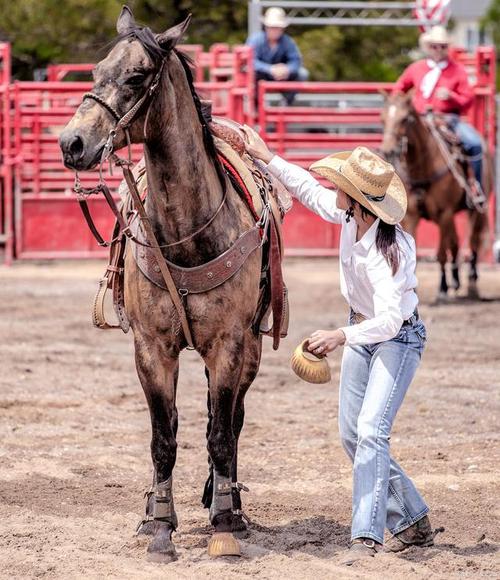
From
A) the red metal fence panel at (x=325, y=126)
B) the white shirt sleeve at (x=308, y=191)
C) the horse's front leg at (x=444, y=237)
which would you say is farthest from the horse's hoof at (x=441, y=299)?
the white shirt sleeve at (x=308, y=191)

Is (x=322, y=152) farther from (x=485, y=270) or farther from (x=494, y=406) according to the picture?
(x=494, y=406)

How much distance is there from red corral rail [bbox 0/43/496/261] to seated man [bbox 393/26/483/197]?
85.1 inches

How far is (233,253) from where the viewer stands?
5.18 m

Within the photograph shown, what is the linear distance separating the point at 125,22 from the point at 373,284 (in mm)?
1452

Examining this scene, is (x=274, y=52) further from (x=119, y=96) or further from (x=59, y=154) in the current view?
(x=119, y=96)

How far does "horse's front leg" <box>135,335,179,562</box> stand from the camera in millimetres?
5154

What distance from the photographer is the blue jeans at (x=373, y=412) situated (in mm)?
4941

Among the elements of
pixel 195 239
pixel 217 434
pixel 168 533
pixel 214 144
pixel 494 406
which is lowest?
pixel 494 406

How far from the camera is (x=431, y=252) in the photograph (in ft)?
55.0

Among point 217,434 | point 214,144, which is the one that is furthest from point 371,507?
point 214,144

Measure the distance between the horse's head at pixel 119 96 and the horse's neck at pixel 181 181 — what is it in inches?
5.5

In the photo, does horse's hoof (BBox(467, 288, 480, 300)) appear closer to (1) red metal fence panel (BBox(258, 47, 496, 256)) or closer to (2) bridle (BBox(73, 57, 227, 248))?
(1) red metal fence panel (BBox(258, 47, 496, 256))

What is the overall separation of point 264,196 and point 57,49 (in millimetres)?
20459

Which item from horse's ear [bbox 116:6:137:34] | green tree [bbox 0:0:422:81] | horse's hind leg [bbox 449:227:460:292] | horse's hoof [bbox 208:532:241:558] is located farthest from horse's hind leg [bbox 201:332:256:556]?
green tree [bbox 0:0:422:81]
